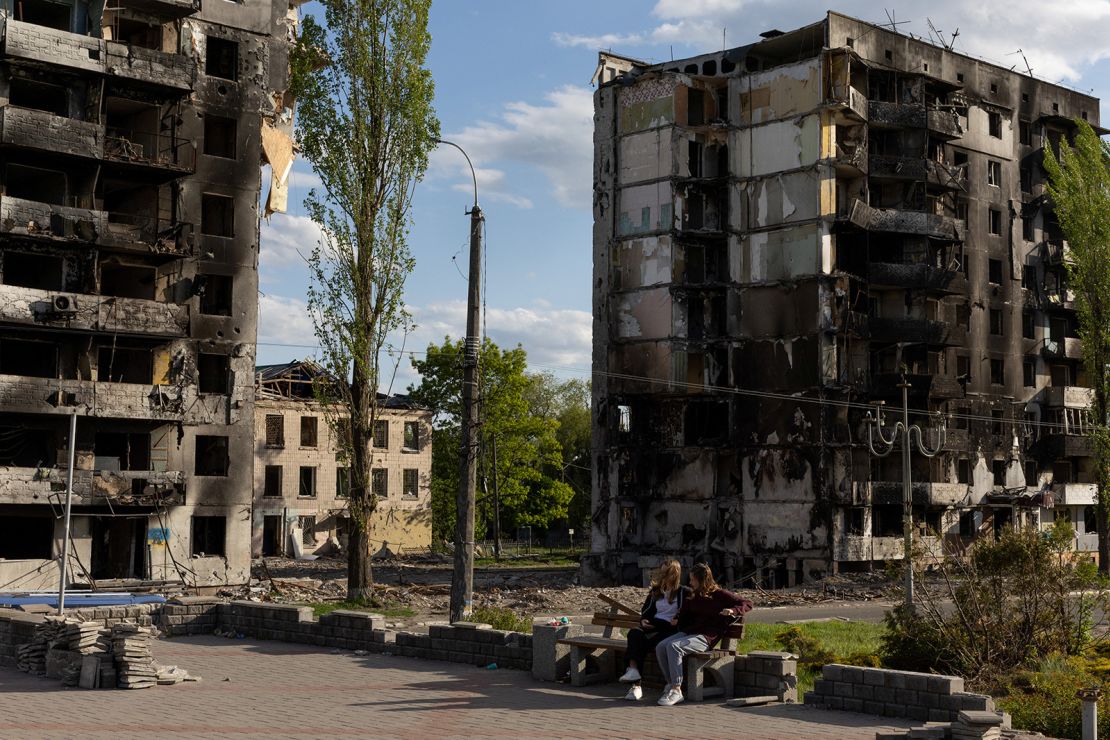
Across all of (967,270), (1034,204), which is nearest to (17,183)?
(967,270)

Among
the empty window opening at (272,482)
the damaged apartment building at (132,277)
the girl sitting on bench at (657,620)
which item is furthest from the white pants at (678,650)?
the empty window opening at (272,482)

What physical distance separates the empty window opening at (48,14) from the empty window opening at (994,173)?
4459 cm

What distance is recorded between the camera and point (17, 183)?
135ft

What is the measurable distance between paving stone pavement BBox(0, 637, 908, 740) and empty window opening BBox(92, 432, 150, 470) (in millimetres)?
22652

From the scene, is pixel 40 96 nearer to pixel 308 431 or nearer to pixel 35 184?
pixel 35 184

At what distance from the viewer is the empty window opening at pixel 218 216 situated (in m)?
44.0

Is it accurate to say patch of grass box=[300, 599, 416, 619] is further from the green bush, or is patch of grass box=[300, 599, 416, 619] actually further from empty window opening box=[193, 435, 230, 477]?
empty window opening box=[193, 435, 230, 477]

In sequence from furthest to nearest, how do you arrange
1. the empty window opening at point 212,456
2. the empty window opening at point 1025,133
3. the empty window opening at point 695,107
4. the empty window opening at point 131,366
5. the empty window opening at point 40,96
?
the empty window opening at point 1025,133, the empty window opening at point 695,107, the empty window opening at point 212,456, the empty window opening at point 131,366, the empty window opening at point 40,96

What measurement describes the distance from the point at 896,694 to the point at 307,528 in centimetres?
5920

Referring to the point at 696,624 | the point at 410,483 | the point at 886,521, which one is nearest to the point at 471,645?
the point at 696,624

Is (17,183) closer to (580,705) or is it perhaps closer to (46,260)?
(46,260)

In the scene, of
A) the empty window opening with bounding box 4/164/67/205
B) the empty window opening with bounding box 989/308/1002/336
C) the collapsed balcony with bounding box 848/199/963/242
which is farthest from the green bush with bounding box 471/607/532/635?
the empty window opening with bounding box 989/308/1002/336

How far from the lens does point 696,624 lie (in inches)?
617

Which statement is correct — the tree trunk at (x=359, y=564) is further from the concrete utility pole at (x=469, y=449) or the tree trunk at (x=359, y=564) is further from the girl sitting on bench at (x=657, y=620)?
the girl sitting on bench at (x=657, y=620)
